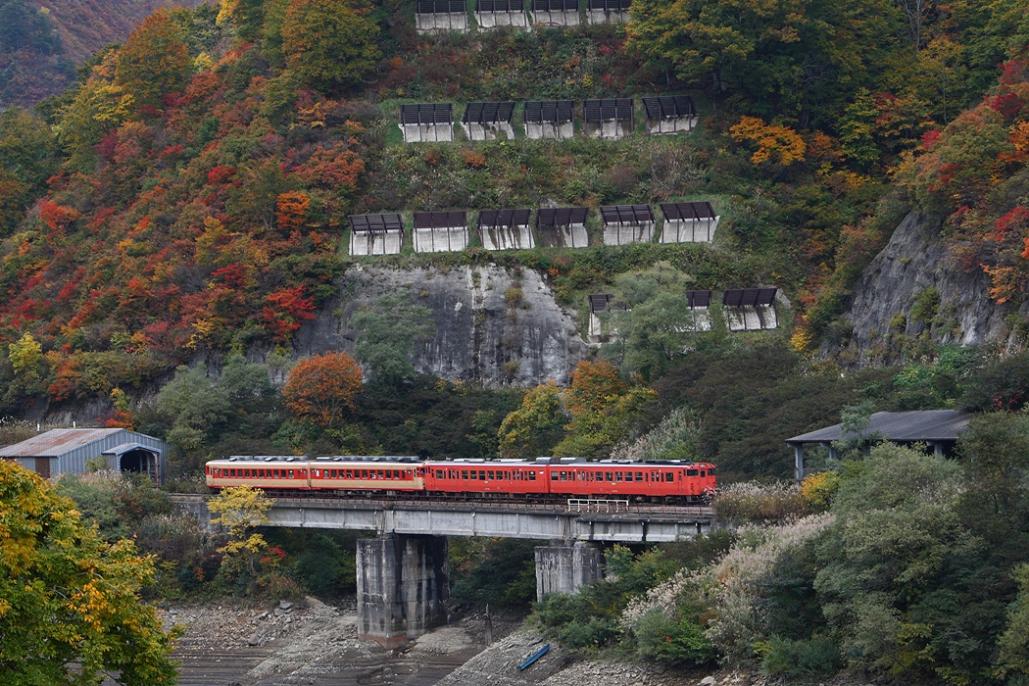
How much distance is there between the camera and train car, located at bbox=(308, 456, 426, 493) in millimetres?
72125

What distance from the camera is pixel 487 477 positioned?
69125 mm

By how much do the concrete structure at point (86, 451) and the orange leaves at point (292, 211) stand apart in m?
18.4

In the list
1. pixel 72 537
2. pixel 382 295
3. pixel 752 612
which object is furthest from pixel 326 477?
pixel 72 537

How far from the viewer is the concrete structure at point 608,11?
379 feet

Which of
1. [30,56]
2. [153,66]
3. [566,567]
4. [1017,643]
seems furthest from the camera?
[30,56]

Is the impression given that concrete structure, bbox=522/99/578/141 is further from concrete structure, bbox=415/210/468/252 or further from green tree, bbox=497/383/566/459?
green tree, bbox=497/383/566/459

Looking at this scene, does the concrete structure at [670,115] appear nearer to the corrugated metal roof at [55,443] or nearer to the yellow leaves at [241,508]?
the corrugated metal roof at [55,443]

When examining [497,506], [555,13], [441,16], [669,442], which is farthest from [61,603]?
[555,13]

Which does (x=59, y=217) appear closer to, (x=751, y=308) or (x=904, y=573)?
(x=751, y=308)

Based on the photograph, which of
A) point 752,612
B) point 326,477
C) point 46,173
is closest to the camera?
point 752,612

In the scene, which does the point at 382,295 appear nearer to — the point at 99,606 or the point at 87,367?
the point at 87,367

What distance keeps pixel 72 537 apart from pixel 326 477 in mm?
38909

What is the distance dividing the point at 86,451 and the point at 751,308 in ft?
124

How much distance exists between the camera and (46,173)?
124 metres
